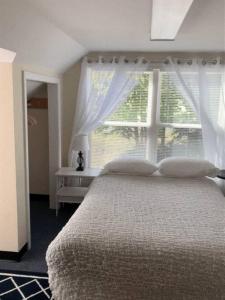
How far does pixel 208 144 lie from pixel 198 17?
6.11ft

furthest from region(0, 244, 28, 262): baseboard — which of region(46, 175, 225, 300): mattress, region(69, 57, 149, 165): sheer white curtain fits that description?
region(69, 57, 149, 165): sheer white curtain

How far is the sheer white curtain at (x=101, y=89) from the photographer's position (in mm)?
3648

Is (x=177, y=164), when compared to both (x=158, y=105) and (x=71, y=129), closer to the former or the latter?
(x=158, y=105)

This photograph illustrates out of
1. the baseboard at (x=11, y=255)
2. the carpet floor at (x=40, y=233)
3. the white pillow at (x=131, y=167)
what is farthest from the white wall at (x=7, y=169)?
the white pillow at (x=131, y=167)

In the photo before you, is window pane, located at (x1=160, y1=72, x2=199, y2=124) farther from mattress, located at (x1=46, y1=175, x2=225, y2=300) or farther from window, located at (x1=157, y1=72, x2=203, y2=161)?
mattress, located at (x1=46, y1=175, x2=225, y2=300)

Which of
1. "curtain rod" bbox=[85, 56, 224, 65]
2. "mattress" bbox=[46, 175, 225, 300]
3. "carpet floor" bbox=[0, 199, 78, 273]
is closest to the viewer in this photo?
"mattress" bbox=[46, 175, 225, 300]

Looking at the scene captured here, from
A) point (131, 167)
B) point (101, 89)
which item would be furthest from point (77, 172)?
point (101, 89)

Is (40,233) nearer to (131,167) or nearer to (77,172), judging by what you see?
(77,172)

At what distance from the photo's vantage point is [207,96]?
11.7 feet

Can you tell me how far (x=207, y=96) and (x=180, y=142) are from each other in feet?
2.24

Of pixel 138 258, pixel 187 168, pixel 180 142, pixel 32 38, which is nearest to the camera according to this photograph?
pixel 138 258

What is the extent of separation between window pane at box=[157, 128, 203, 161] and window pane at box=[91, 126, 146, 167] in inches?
10.6

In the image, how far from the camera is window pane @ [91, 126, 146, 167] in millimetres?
3891

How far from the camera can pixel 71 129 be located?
3994 millimetres
